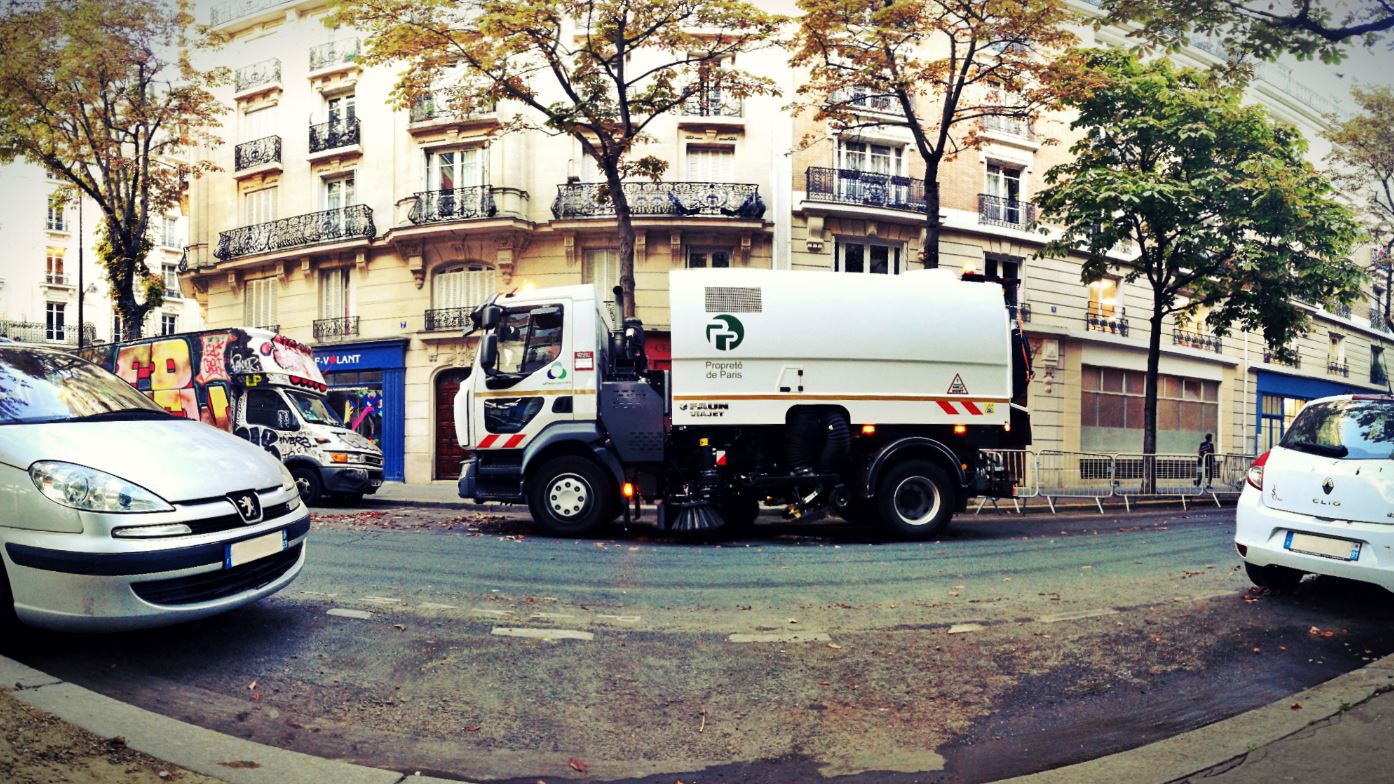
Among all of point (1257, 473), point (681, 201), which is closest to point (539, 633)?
point (1257, 473)

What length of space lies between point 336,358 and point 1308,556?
25.1 m

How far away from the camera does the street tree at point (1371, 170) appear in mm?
14250

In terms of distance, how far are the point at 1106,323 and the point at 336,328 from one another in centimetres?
2496

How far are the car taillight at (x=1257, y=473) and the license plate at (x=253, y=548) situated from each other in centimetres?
712

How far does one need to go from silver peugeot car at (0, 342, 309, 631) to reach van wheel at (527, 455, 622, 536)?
570 centimetres

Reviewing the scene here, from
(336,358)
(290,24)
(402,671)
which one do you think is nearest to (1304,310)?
(402,671)

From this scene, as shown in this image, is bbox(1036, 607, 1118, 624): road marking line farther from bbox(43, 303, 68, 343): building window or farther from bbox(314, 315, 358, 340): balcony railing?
bbox(314, 315, 358, 340): balcony railing

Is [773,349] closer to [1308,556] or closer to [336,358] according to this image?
[1308,556]

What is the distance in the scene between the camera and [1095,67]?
18656mm

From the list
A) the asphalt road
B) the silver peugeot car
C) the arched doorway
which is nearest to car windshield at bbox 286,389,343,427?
the arched doorway

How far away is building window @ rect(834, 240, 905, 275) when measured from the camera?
23062 mm

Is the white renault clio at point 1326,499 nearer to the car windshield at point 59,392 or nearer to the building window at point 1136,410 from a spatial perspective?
the car windshield at point 59,392

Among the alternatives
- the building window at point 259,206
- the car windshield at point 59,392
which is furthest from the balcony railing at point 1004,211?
the car windshield at point 59,392

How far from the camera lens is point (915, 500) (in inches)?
422
